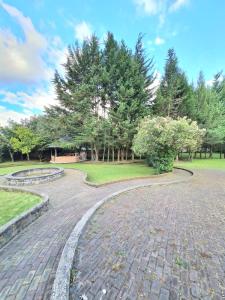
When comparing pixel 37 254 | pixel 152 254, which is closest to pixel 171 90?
pixel 152 254

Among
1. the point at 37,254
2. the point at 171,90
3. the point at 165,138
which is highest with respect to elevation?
the point at 171,90

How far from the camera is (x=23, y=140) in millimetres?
24359

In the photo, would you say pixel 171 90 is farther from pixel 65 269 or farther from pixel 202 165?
pixel 65 269

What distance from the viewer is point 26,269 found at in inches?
114

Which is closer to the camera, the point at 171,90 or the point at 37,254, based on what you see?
the point at 37,254

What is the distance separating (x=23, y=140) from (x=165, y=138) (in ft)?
66.8

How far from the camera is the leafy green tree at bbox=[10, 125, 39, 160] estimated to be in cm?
2406

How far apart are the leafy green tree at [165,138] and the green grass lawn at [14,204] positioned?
8585mm

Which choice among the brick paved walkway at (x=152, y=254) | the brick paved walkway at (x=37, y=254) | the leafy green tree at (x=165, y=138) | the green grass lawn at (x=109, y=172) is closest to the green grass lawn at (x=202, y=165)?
A: the green grass lawn at (x=109, y=172)

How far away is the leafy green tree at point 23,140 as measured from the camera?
Result: 24062mm

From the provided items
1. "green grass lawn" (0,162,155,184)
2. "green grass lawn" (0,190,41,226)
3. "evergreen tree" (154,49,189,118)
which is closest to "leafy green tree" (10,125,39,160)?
"green grass lawn" (0,162,155,184)

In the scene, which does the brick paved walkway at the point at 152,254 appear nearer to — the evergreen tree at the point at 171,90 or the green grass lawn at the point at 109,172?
the green grass lawn at the point at 109,172

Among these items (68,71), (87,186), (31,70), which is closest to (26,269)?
(87,186)

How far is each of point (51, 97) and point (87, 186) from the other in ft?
61.2
